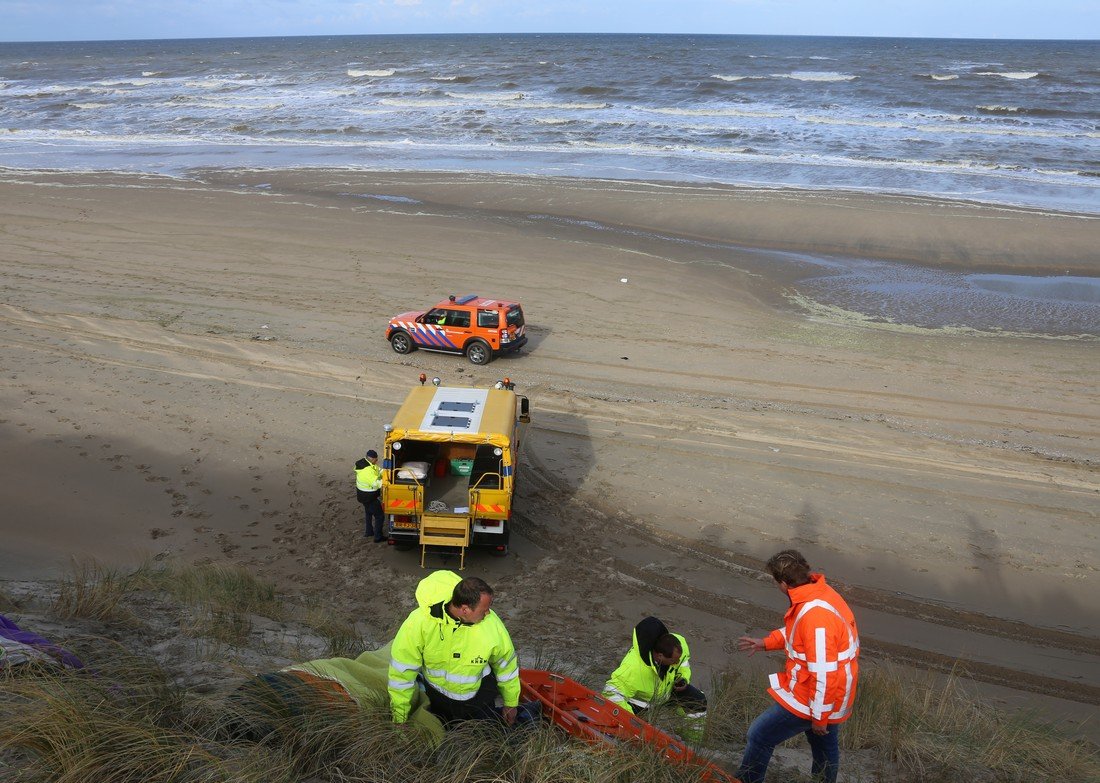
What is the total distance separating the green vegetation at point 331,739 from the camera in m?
4.54

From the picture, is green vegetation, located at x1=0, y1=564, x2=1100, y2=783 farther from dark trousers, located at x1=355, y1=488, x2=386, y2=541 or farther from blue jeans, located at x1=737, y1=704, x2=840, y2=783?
dark trousers, located at x1=355, y1=488, x2=386, y2=541

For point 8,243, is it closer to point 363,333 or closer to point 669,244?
point 363,333

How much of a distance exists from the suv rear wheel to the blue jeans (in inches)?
507

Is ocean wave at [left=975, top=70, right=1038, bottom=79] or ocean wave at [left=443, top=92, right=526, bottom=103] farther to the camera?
ocean wave at [left=975, top=70, right=1038, bottom=79]

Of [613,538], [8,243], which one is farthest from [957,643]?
[8,243]

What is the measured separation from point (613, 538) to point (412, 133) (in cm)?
4205

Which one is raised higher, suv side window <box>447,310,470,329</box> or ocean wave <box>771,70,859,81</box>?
ocean wave <box>771,70,859,81</box>

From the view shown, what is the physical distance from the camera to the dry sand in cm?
990

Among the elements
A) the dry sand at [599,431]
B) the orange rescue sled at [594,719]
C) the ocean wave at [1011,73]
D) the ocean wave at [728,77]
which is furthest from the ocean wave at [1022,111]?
the orange rescue sled at [594,719]

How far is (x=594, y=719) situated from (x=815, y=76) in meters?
88.5

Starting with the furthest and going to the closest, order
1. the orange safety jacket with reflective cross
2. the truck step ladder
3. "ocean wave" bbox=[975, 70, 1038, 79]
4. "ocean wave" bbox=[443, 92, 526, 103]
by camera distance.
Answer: "ocean wave" bbox=[975, 70, 1038, 79]
"ocean wave" bbox=[443, 92, 526, 103]
the truck step ladder
the orange safety jacket with reflective cross

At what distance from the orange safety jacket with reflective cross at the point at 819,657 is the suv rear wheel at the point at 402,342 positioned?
42.4 feet

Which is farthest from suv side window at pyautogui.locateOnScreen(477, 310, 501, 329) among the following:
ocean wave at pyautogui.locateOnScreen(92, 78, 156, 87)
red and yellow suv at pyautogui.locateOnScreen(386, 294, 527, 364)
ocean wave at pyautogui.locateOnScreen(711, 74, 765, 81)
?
ocean wave at pyautogui.locateOnScreen(92, 78, 156, 87)

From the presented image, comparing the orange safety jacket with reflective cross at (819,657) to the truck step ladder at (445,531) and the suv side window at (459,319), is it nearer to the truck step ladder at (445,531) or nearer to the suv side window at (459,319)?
the truck step ladder at (445,531)
